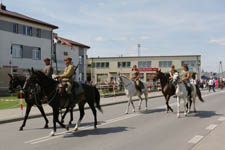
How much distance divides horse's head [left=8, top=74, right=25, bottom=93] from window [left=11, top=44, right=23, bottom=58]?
84.1 ft

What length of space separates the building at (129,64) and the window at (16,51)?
36.4m

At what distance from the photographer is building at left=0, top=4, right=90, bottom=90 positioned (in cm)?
3068

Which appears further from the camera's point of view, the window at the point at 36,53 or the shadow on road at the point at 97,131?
the window at the point at 36,53

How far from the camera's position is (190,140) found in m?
6.90

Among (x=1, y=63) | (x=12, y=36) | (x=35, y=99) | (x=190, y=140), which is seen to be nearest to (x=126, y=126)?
(x=190, y=140)

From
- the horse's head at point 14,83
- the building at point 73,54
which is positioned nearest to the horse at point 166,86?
the horse's head at point 14,83

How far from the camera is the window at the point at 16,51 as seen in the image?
32.3 m

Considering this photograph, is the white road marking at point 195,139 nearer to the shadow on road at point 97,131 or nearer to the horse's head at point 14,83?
the shadow on road at point 97,131

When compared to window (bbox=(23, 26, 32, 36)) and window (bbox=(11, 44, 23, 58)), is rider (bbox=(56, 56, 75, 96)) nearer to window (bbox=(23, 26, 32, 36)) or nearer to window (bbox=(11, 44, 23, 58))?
window (bbox=(11, 44, 23, 58))

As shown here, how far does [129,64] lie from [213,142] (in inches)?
2700

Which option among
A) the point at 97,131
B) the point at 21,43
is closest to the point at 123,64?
the point at 21,43

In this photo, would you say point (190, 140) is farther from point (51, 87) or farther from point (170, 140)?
point (51, 87)

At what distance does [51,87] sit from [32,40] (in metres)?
29.4

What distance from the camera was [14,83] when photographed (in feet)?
27.7
